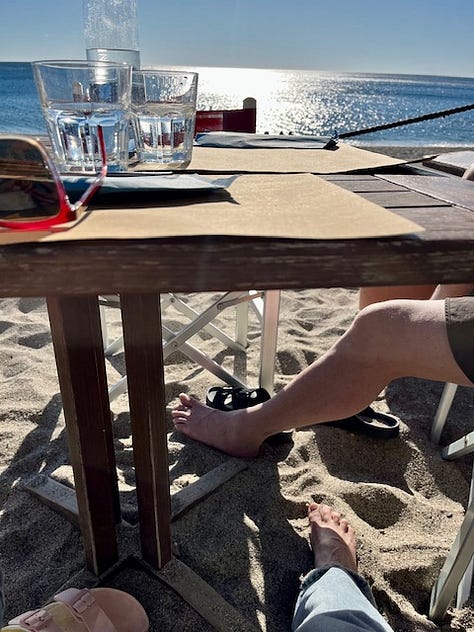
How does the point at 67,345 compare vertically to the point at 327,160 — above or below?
below

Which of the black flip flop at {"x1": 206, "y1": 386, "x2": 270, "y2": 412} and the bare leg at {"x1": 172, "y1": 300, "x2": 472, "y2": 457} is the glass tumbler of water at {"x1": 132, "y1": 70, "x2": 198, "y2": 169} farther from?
the black flip flop at {"x1": 206, "y1": 386, "x2": 270, "y2": 412}

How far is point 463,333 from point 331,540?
0.56 metres

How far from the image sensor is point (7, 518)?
4.11ft

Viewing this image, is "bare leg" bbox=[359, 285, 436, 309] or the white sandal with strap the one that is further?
"bare leg" bbox=[359, 285, 436, 309]

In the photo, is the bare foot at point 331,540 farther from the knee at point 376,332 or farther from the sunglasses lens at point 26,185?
the sunglasses lens at point 26,185

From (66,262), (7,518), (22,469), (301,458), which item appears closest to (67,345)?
(66,262)

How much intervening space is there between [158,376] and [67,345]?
0.51 feet

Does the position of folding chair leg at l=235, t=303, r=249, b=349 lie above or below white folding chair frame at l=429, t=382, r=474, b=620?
below

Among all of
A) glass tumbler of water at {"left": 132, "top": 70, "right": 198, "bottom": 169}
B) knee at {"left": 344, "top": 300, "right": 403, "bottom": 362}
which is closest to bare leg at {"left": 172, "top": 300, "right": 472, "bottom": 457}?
knee at {"left": 344, "top": 300, "right": 403, "bottom": 362}

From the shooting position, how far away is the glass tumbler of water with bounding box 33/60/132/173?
0.82m

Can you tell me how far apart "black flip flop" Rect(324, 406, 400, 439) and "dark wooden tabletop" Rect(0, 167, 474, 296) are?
43.3 inches

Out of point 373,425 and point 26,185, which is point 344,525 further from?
point 26,185

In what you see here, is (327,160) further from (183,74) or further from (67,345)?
(67,345)

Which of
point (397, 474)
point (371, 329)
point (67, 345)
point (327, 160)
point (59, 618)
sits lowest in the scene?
point (397, 474)
